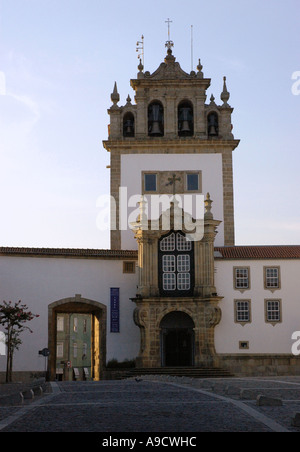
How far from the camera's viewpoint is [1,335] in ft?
→ 140

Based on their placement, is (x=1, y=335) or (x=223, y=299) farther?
(x=223, y=299)

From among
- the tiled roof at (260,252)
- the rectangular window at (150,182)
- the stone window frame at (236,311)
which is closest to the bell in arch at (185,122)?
the rectangular window at (150,182)

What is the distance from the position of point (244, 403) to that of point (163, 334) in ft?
87.7

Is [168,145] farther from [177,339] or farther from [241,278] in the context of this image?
[177,339]

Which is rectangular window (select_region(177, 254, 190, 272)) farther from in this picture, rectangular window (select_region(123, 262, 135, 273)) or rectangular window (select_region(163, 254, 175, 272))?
rectangular window (select_region(123, 262, 135, 273))

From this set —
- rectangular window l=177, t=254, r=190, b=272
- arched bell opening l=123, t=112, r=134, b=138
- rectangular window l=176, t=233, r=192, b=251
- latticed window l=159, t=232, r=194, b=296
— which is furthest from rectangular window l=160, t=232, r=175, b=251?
arched bell opening l=123, t=112, r=134, b=138

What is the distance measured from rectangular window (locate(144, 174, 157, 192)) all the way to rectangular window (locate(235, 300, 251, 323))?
482 inches

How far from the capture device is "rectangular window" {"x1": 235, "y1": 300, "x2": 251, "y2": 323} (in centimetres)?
4553

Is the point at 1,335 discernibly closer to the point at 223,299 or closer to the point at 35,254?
the point at 35,254

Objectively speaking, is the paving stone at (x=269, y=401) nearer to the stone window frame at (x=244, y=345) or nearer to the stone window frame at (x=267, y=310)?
the stone window frame at (x=244, y=345)

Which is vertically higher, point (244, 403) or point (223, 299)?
point (223, 299)

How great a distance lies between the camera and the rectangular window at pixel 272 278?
45.9 metres

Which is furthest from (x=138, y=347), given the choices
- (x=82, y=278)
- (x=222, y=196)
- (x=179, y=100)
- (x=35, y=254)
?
(x=179, y=100)

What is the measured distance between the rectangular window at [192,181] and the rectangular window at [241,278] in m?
9.99
